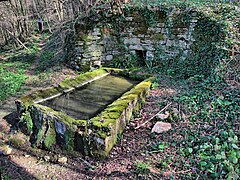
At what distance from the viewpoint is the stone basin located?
3.34 m

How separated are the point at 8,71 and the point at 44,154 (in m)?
4.80

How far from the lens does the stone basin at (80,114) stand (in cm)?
334

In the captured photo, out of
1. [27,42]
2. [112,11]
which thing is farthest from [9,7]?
[112,11]

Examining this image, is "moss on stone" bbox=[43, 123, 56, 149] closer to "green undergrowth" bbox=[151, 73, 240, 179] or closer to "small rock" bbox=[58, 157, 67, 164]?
"small rock" bbox=[58, 157, 67, 164]

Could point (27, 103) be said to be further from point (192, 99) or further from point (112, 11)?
point (112, 11)

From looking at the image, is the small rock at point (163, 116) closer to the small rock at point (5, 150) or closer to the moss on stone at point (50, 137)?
the moss on stone at point (50, 137)

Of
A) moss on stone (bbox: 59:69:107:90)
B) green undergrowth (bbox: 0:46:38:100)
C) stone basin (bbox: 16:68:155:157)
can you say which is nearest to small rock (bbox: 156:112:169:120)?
stone basin (bbox: 16:68:155:157)

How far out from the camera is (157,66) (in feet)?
21.9

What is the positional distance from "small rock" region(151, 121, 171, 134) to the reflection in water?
108cm

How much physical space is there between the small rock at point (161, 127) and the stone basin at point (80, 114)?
1.83ft

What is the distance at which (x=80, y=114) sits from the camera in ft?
12.8

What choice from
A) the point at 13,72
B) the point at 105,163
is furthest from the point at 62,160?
the point at 13,72

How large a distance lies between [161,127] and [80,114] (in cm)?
148

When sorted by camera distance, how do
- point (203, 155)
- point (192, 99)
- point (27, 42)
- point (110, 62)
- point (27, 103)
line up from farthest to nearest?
1. point (27, 42)
2. point (110, 62)
3. point (192, 99)
4. point (27, 103)
5. point (203, 155)
